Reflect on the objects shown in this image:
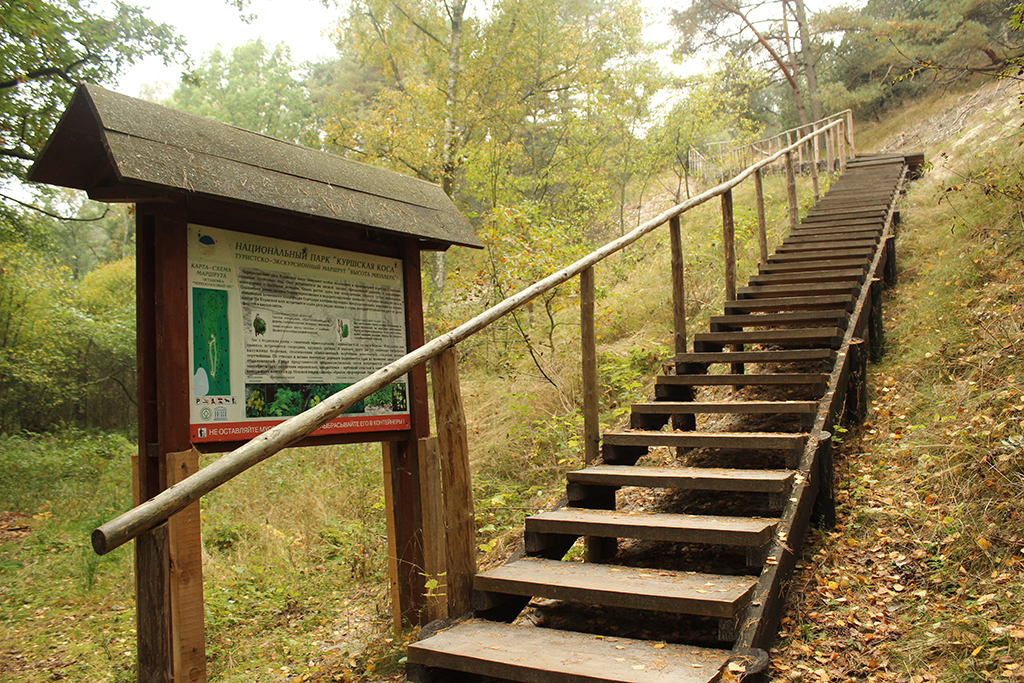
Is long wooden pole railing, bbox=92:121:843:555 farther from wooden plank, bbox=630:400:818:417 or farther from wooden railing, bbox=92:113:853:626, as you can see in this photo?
wooden plank, bbox=630:400:818:417

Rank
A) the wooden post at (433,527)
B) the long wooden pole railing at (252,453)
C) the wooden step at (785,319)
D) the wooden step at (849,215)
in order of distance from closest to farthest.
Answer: the long wooden pole railing at (252,453) → the wooden post at (433,527) → the wooden step at (785,319) → the wooden step at (849,215)

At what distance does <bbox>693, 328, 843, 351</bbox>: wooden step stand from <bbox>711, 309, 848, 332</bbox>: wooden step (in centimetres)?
20

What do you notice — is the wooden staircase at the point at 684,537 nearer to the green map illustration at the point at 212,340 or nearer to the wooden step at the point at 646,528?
the wooden step at the point at 646,528

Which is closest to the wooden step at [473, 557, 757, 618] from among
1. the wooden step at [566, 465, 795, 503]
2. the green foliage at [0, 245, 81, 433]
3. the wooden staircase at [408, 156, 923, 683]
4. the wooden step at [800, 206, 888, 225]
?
the wooden staircase at [408, 156, 923, 683]

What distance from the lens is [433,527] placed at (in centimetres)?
261

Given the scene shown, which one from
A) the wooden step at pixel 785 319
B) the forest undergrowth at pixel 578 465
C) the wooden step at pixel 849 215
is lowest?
the forest undergrowth at pixel 578 465

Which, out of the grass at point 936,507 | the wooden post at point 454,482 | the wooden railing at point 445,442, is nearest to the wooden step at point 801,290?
the grass at point 936,507

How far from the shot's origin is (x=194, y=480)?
172cm

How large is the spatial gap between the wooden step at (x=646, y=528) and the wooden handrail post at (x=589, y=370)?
521 millimetres

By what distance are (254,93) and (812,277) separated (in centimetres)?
2956

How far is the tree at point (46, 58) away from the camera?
Result: 742 centimetres

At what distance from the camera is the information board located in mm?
2930

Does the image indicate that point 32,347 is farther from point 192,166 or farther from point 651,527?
point 651,527

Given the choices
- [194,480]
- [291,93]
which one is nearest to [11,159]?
[194,480]
